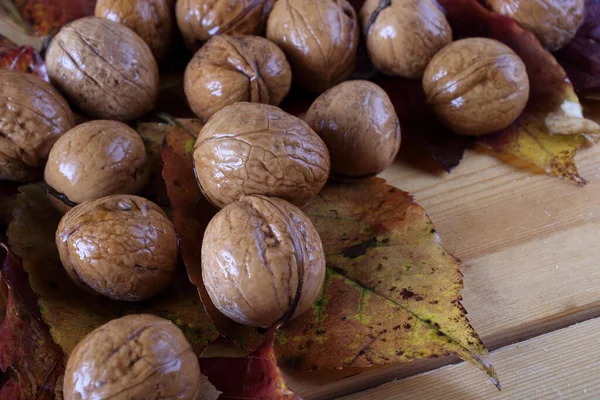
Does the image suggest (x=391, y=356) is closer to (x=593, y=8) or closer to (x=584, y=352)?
(x=584, y=352)

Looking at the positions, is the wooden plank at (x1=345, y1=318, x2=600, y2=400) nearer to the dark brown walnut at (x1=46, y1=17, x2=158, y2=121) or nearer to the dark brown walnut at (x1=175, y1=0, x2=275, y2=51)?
the dark brown walnut at (x1=46, y1=17, x2=158, y2=121)

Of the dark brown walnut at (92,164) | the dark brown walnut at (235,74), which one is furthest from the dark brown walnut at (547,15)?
the dark brown walnut at (92,164)

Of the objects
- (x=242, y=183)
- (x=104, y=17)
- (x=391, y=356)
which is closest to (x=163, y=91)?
(x=104, y=17)

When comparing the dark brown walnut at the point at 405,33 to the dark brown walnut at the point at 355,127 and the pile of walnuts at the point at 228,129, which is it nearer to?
the pile of walnuts at the point at 228,129

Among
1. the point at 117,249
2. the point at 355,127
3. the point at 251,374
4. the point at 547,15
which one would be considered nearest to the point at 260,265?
the point at 251,374

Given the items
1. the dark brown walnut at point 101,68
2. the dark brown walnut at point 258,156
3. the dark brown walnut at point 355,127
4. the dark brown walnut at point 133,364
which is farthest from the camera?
the dark brown walnut at point 101,68

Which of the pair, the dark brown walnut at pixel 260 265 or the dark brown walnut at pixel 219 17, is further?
the dark brown walnut at pixel 219 17

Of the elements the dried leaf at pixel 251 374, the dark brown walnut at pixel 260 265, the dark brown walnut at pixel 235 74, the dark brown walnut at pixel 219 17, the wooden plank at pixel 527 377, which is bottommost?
the wooden plank at pixel 527 377
